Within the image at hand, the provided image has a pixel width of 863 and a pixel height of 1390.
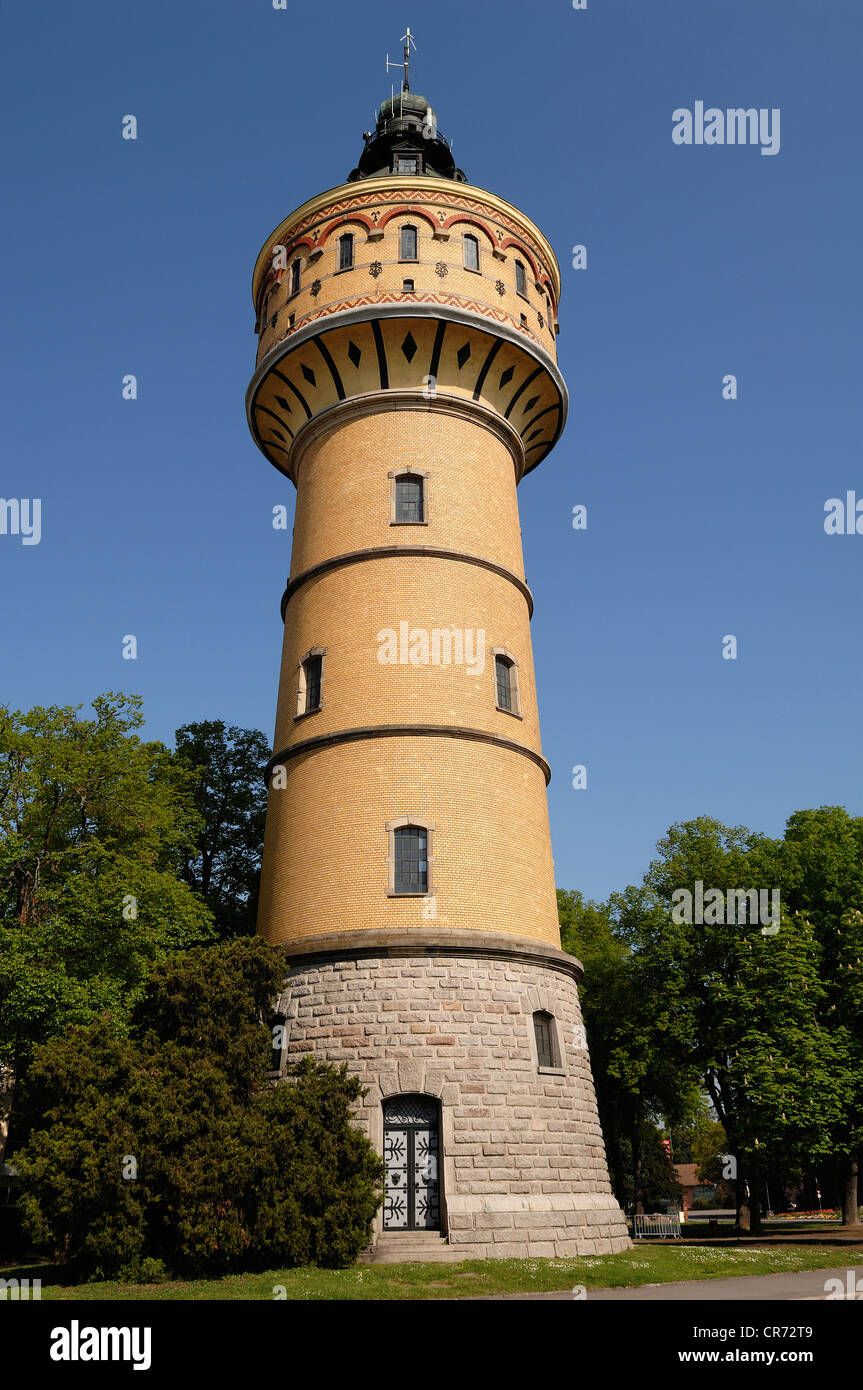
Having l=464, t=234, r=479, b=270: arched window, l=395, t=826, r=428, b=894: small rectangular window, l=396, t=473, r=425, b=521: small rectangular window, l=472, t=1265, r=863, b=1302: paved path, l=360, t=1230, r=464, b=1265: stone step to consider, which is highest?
l=464, t=234, r=479, b=270: arched window

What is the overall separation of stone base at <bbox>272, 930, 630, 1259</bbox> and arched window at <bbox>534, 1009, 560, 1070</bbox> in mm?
88

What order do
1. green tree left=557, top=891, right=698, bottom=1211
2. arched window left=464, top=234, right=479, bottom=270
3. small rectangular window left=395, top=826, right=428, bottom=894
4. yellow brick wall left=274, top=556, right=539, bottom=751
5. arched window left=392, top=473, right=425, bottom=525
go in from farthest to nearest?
green tree left=557, top=891, right=698, bottom=1211 < arched window left=464, top=234, right=479, bottom=270 < arched window left=392, top=473, right=425, bottom=525 < yellow brick wall left=274, top=556, right=539, bottom=751 < small rectangular window left=395, top=826, right=428, bottom=894

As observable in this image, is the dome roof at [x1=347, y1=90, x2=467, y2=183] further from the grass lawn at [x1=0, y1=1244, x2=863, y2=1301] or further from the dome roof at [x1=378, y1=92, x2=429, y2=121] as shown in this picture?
the grass lawn at [x1=0, y1=1244, x2=863, y2=1301]

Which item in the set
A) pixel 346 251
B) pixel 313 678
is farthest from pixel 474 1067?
pixel 346 251

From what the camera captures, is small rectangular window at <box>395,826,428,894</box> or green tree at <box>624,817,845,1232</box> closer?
small rectangular window at <box>395,826,428,894</box>

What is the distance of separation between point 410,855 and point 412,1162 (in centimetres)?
508

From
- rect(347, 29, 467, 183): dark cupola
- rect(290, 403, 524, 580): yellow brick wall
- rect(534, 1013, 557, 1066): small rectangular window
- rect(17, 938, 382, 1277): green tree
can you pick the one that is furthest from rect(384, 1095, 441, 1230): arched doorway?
rect(347, 29, 467, 183): dark cupola

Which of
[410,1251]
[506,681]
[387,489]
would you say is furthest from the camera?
[387,489]

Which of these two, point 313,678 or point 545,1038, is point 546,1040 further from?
point 313,678

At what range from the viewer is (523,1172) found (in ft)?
54.4

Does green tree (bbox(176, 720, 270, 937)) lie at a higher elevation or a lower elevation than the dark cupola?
lower

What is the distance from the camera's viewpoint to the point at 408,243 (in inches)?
909

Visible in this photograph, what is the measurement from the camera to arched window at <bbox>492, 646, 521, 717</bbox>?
2105 centimetres
